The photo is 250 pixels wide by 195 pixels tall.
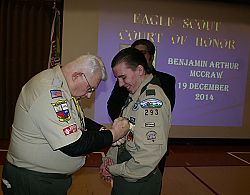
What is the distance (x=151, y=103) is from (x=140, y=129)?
14 centimetres

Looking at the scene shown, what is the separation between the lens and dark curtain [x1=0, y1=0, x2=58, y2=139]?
5.16 metres

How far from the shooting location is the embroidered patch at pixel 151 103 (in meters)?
1.60

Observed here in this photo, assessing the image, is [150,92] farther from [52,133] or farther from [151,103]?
[52,133]

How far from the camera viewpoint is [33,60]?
5281mm

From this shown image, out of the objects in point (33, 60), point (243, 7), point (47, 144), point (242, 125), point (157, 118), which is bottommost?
point (242, 125)

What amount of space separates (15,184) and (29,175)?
0.37 ft

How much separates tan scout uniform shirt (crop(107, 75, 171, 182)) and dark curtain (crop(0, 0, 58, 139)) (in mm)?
3934

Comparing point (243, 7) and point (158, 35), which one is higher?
point (243, 7)

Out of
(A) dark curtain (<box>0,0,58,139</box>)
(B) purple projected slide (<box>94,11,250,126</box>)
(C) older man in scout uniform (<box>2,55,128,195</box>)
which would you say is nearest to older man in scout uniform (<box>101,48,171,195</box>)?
(C) older man in scout uniform (<box>2,55,128,195</box>)

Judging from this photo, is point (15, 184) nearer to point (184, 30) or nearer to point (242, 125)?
point (184, 30)

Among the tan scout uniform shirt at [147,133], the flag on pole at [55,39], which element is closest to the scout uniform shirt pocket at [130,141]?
the tan scout uniform shirt at [147,133]

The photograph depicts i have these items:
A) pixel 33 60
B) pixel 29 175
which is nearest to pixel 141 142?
pixel 29 175

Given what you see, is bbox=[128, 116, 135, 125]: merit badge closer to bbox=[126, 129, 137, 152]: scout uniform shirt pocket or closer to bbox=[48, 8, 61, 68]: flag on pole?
bbox=[126, 129, 137, 152]: scout uniform shirt pocket

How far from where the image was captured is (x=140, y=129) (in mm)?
1590
